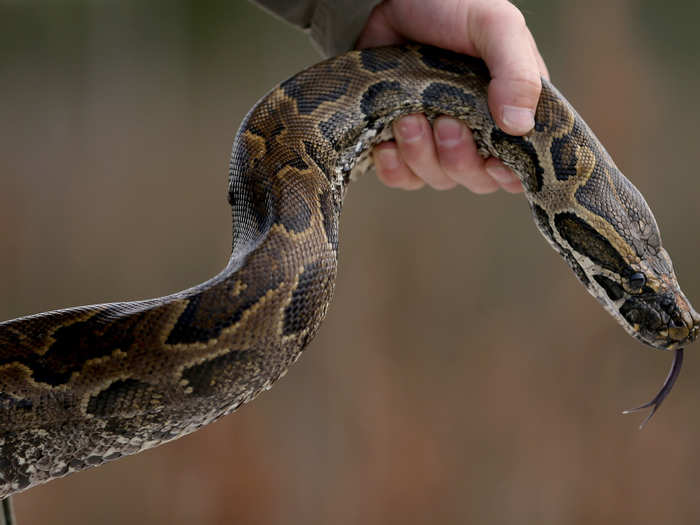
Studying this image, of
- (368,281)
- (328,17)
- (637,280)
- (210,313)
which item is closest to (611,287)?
(637,280)

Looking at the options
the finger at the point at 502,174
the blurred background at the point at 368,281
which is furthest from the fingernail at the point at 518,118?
the blurred background at the point at 368,281

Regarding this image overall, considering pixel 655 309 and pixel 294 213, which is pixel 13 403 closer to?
pixel 294 213

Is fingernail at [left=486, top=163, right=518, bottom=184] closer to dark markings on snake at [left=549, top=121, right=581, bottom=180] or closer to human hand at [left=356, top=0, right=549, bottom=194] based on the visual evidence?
human hand at [left=356, top=0, right=549, bottom=194]

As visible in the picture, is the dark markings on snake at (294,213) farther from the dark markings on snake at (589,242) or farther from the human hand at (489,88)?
the dark markings on snake at (589,242)

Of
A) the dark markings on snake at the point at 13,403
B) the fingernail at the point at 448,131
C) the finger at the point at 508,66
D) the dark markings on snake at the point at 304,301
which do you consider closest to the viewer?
the dark markings on snake at the point at 13,403

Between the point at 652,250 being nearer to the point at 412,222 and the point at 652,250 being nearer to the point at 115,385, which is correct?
the point at 115,385

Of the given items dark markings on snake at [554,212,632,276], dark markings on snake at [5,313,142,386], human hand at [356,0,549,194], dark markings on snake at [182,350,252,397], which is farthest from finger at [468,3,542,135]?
dark markings on snake at [5,313,142,386]
